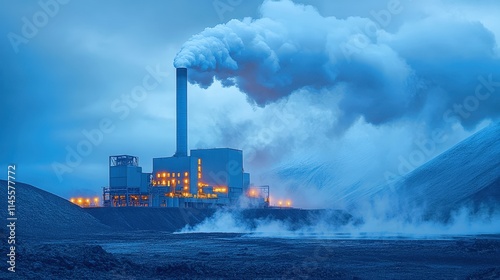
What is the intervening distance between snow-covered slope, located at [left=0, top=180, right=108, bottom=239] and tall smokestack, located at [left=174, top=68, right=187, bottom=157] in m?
22.9

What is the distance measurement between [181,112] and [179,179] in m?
12.9

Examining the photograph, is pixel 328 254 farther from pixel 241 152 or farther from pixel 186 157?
pixel 241 152

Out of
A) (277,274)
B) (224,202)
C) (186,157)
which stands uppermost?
(186,157)

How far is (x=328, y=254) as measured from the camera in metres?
44.6

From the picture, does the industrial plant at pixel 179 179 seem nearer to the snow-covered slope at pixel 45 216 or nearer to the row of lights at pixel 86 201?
the row of lights at pixel 86 201

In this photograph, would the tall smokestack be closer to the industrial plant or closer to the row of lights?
the industrial plant

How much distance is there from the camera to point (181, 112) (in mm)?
101438

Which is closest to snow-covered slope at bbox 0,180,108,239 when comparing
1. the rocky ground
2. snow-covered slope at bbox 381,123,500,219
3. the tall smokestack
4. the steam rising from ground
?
the steam rising from ground

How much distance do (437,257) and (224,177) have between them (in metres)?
72.0

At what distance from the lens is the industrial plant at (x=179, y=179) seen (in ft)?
351

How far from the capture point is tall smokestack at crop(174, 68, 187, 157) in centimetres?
9775

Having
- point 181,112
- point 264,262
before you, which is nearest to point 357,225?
point 181,112

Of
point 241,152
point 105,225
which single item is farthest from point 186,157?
point 105,225

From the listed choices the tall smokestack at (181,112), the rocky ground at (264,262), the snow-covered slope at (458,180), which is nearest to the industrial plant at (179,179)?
the tall smokestack at (181,112)
